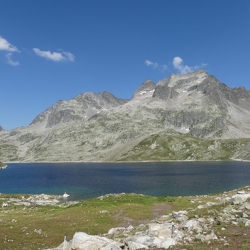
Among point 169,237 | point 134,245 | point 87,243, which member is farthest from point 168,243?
point 87,243

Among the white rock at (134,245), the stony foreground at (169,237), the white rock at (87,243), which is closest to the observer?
the white rock at (87,243)

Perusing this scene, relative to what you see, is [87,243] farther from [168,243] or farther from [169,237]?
[169,237]

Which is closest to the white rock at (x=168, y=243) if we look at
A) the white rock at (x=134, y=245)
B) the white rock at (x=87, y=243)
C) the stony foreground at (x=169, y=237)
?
the stony foreground at (x=169, y=237)

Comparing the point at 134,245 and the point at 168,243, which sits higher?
the point at 168,243

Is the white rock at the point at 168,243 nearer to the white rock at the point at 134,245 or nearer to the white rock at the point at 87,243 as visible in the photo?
the white rock at the point at 134,245

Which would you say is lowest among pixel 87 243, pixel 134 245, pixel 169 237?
pixel 134 245

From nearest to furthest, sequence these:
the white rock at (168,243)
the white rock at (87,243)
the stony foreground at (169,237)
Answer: the white rock at (87,243), the stony foreground at (169,237), the white rock at (168,243)

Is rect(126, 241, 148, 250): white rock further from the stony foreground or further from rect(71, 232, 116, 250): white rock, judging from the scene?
rect(71, 232, 116, 250): white rock

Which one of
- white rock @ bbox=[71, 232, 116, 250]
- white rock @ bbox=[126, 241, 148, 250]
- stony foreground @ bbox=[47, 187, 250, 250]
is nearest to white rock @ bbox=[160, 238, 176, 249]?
stony foreground @ bbox=[47, 187, 250, 250]

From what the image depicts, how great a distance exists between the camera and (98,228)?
3978 centimetres

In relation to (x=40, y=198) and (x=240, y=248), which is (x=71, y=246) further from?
(x=40, y=198)

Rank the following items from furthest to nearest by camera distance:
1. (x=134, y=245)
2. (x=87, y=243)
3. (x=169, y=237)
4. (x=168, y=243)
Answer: (x=169, y=237)
(x=168, y=243)
(x=134, y=245)
(x=87, y=243)

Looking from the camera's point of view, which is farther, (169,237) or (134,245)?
(169,237)

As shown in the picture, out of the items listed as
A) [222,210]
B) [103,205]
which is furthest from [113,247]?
[103,205]
